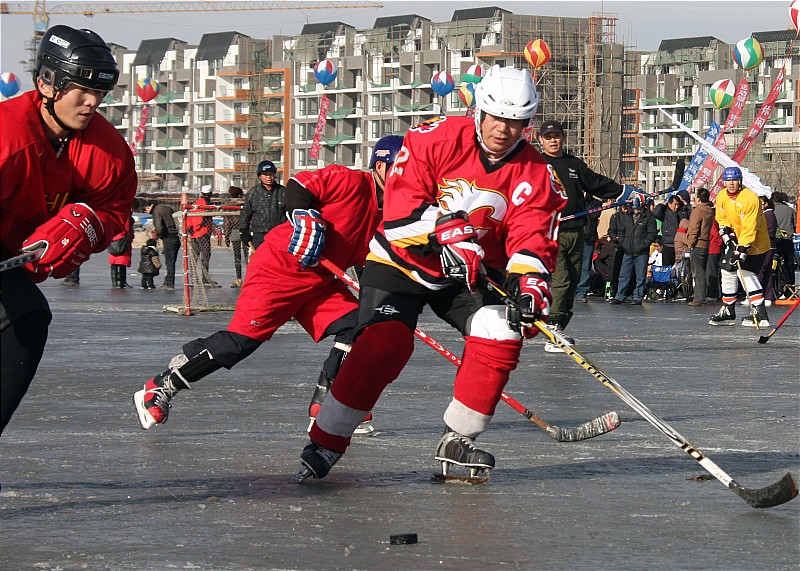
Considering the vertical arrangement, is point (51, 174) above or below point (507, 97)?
below

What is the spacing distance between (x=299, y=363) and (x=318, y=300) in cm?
369

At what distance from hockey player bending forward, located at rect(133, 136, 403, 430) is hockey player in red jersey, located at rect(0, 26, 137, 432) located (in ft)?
6.20

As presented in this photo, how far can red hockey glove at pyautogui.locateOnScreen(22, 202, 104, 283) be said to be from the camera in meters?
4.24

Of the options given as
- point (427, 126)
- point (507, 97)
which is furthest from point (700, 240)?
point (507, 97)

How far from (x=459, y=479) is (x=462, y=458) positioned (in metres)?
0.10

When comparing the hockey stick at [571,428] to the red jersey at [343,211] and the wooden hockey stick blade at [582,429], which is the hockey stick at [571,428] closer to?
the wooden hockey stick blade at [582,429]

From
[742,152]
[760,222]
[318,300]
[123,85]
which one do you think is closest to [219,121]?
[123,85]

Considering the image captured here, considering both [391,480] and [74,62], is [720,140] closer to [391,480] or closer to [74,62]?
[391,480]

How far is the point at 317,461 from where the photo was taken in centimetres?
527

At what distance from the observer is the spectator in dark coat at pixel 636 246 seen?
19.5 meters

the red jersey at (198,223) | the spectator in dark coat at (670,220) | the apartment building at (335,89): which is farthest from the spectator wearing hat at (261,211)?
the apartment building at (335,89)

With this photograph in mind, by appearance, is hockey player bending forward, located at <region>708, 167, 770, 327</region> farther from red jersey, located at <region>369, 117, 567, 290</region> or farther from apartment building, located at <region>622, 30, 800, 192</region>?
apartment building, located at <region>622, 30, 800, 192</region>

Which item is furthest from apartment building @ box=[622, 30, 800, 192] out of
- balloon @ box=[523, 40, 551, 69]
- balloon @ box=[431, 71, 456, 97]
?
balloon @ box=[523, 40, 551, 69]

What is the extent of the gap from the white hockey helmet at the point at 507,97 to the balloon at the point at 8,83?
47.1 meters
